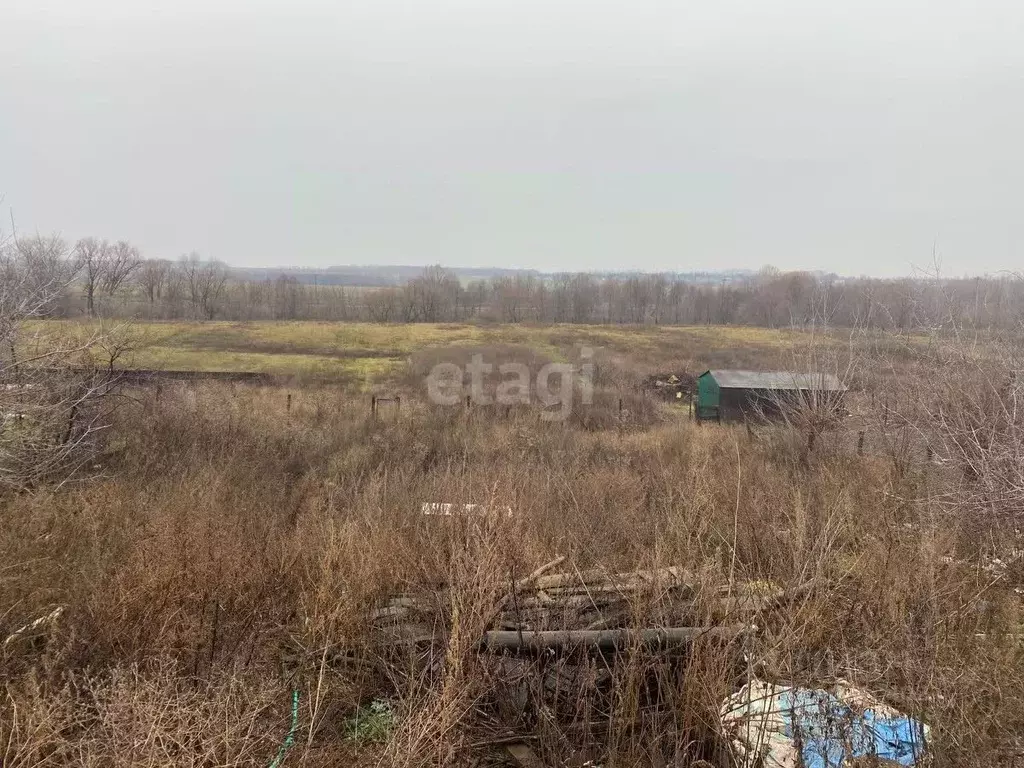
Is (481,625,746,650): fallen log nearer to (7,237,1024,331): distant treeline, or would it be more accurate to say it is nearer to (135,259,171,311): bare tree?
(7,237,1024,331): distant treeline

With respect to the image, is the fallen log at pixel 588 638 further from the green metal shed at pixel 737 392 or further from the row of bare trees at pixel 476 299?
the row of bare trees at pixel 476 299

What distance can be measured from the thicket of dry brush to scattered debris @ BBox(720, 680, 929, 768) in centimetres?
12

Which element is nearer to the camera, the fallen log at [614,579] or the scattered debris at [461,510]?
the fallen log at [614,579]

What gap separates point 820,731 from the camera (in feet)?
11.1

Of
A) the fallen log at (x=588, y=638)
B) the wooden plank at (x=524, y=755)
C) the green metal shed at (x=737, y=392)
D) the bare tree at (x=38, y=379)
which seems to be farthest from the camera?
the green metal shed at (x=737, y=392)

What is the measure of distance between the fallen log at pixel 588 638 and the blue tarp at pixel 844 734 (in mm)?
573

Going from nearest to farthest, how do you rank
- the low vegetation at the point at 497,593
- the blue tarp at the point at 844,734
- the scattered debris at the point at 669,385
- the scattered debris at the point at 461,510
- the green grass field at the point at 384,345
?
the blue tarp at the point at 844,734 → the low vegetation at the point at 497,593 → the scattered debris at the point at 461,510 → the scattered debris at the point at 669,385 → the green grass field at the point at 384,345

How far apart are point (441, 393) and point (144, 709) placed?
18431 mm

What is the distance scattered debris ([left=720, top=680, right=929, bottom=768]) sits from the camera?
10.7ft

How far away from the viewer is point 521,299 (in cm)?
5891

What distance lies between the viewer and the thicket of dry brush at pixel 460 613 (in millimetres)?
3309

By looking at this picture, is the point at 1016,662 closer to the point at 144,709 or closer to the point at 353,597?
the point at 353,597

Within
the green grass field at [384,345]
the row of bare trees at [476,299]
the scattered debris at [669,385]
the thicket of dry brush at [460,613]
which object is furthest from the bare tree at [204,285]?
the thicket of dry brush at [460,613]

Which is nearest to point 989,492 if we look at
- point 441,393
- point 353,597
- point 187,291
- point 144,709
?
point 353,597
